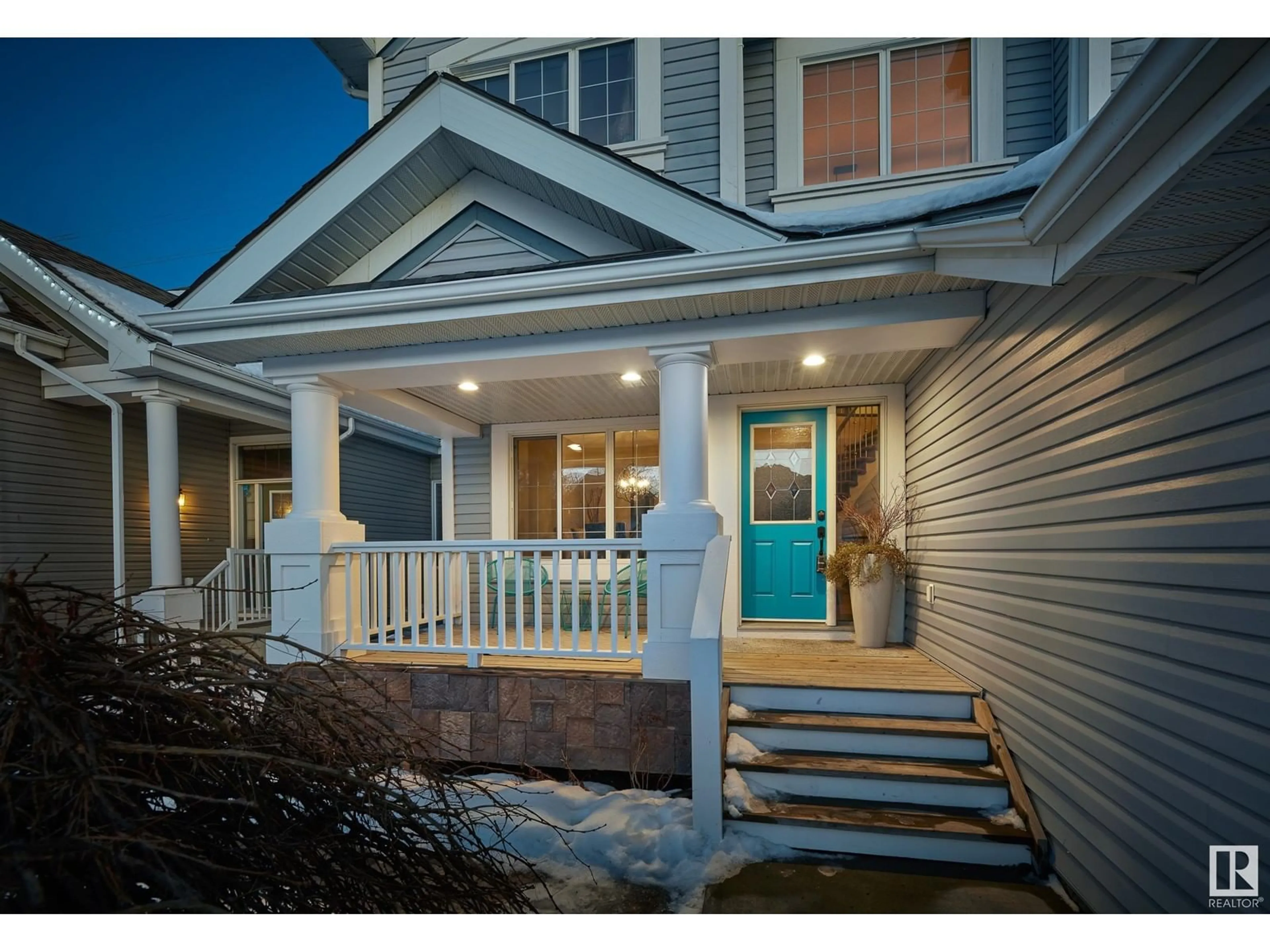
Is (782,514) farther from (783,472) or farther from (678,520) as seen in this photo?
(678,520)

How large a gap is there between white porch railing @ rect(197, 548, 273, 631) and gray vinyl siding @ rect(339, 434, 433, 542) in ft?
3.70

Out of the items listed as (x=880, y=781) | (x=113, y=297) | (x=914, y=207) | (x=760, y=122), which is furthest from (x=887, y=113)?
(x=113, y=297)

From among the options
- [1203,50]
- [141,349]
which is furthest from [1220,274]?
[141,349]

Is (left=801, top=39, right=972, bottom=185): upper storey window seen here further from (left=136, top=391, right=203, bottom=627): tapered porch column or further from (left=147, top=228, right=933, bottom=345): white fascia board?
(left=136, top=391, right=203, bottom=627): tapered porch column

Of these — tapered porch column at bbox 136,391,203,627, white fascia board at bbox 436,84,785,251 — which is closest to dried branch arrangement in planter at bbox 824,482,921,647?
white fascia board at bbox 436,84,785,251

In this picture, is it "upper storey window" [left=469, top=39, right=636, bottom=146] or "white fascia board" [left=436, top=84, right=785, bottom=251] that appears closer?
"white fascia board" [left=436, top=84, right=785, bottom=251]

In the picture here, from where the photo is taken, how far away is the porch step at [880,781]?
8.96 ft

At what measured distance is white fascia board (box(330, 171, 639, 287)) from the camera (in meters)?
3.76

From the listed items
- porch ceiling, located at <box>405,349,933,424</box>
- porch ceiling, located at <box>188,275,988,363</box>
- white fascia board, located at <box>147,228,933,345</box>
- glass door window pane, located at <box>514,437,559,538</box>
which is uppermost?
white fascia board, located at <box>147,228,933,345</box>

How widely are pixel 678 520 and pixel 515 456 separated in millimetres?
3178

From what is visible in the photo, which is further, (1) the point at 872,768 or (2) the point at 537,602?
(2) the point at 537,602

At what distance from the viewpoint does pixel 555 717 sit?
3.43m

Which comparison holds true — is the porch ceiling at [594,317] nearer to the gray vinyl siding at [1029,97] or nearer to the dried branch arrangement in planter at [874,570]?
the dried branch arrangement in planter at [874,570]

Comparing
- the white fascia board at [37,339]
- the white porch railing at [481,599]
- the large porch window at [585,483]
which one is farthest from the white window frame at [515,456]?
the white fascia board at [37,339]
